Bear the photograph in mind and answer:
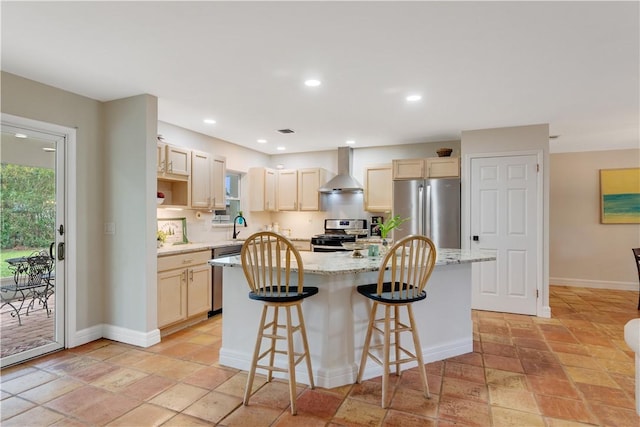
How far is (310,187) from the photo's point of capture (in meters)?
5.85

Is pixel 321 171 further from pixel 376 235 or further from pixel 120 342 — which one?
pixel 120 342

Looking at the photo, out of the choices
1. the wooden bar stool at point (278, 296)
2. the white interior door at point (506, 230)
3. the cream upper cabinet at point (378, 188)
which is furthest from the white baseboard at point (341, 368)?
the cream upper cabinet at point (378, 188)

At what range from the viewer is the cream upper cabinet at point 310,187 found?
5.81 m

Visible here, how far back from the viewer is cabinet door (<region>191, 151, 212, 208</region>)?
4316 mm

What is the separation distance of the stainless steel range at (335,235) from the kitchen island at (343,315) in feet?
6.65

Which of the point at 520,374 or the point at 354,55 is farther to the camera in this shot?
the point at 520,374

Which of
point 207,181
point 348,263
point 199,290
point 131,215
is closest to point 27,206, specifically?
point 131,215

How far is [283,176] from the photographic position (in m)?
6.04

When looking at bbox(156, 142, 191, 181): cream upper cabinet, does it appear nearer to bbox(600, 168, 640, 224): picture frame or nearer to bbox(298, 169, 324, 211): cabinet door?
bbox(298, 169, 324, 211): cabinet door

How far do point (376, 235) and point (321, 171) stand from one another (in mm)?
1444

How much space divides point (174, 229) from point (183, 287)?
3.14 ft

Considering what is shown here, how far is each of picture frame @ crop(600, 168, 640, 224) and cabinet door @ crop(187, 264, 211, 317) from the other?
6585 mm

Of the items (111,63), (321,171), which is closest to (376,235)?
(321,171)

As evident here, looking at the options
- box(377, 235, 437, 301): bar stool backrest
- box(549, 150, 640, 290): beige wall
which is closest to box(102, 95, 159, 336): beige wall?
box(377, 235, 437, 301): bar stool backrest
